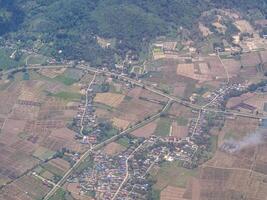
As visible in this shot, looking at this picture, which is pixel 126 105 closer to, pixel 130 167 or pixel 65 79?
pixel 65 79

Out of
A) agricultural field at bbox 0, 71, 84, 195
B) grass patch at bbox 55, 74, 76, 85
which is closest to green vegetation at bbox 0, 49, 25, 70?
agricultural field at bbox 0, 71, 84, 195

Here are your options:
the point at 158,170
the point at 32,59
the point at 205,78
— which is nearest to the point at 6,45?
the point at 32,59

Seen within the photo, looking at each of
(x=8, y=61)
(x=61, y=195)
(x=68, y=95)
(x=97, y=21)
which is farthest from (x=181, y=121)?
(x=8, y=61)

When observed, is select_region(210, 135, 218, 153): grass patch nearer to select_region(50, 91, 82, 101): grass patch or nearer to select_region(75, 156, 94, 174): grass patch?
select_region(75, 156, 94, 174): grass patch

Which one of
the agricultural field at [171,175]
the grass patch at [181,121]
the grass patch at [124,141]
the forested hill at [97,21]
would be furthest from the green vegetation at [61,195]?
the forested hill at [97,21]

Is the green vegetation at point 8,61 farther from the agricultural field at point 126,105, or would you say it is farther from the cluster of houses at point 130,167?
the cluster of houses at point 130,167

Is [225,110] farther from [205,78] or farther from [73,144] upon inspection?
[73,144]
